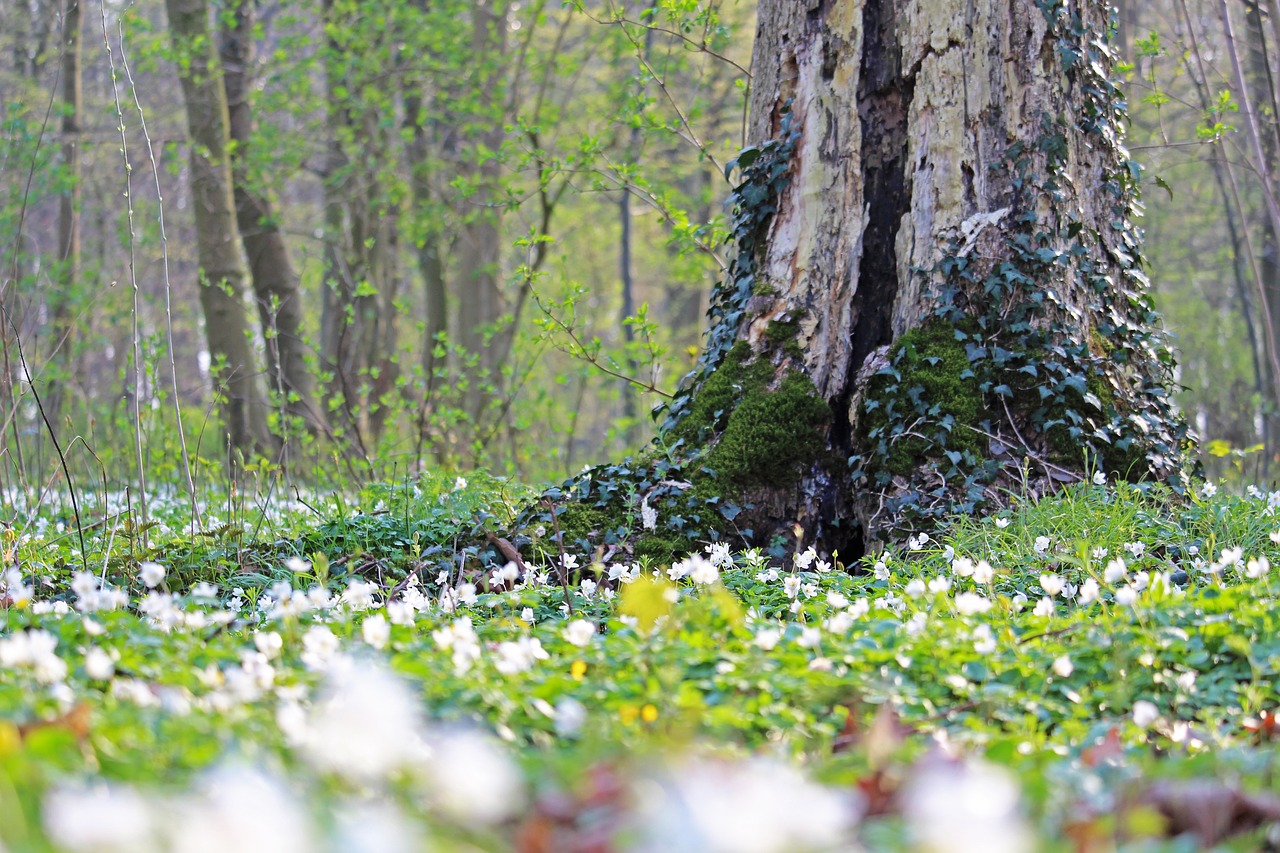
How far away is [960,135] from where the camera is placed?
5.07m

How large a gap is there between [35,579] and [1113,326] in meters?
4.83

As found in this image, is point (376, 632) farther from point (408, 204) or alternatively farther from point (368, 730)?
point (408, 204)

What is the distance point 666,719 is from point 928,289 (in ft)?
11.8

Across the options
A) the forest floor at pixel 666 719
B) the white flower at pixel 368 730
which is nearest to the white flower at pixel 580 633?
the forest floor at pixel 666 719

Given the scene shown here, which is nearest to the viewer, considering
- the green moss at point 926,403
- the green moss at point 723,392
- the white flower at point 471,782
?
the white flower at point 471,782

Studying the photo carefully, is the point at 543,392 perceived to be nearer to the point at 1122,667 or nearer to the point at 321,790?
the point at 1122,667

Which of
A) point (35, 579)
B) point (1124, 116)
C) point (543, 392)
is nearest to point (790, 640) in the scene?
point (35, 579)

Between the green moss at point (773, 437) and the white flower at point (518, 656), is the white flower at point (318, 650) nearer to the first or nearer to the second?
the white flower at point (518, 656)

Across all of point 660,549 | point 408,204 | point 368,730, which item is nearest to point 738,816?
point 368,730

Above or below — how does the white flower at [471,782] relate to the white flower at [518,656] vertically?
above

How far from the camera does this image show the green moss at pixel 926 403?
4.84 m

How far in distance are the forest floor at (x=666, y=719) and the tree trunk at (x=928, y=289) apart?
1086 millimetres

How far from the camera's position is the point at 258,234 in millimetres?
11016

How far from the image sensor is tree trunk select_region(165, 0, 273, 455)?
33.4 feet
